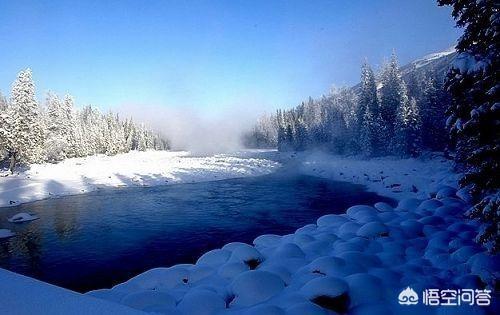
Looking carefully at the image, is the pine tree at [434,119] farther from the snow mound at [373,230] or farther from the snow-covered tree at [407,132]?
the snow mound at [373,230]

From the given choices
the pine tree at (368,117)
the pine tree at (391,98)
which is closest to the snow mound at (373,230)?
the pine tree at (391,98)

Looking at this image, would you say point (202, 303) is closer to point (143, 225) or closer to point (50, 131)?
point (143, 225)

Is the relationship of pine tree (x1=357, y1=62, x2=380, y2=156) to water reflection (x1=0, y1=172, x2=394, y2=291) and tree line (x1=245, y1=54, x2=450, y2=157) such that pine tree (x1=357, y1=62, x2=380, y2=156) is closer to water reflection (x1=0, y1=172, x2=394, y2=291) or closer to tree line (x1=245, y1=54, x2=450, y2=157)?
tree line (x1=245, y1=54, x2=450, y2=157)

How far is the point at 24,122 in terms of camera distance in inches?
1793

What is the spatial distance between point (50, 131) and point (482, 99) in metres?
76.1

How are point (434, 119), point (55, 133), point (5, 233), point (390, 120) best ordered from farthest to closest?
point (55, 133)
point (390, 120)
point (434, 119)
point (5, 233)

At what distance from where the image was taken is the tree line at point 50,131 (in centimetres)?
4456

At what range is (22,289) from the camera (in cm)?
368

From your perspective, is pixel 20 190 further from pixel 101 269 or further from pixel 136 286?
pixel 136 286

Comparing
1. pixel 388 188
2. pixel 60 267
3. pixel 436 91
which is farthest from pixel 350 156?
pixel 60 267

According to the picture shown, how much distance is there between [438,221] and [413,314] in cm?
684

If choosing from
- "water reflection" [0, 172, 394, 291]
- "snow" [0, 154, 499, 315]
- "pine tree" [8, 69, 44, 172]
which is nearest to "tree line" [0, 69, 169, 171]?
"pine tree" [8, 69, 44, 172]

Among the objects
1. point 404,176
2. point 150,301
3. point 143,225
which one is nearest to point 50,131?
point 143,225

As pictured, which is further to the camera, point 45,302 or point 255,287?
point 255,287
